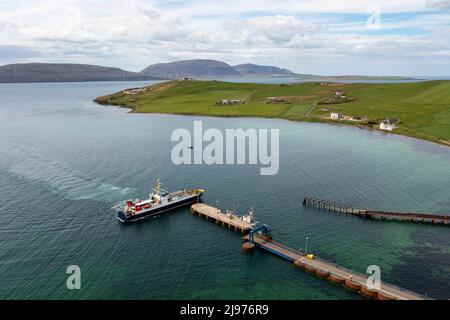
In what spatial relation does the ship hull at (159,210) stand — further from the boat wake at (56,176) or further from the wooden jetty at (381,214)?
the wooden jetty at (381,214)

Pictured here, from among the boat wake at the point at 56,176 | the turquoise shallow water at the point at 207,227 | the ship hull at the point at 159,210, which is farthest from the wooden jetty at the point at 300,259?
the boat wake at the point at 56,176

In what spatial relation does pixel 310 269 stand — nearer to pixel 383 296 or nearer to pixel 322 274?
pixel 322 274

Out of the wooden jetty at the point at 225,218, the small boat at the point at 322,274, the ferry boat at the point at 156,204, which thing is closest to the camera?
the small boat at the point at 322,274

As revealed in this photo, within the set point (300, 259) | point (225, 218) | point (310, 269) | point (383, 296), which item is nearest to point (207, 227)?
point (225, 218)

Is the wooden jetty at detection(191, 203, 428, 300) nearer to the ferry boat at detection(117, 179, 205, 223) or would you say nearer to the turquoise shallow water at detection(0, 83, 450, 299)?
the turquoise shallow water at detection(0, 83, 450, 299)

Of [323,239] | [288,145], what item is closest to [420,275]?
[323,239]
